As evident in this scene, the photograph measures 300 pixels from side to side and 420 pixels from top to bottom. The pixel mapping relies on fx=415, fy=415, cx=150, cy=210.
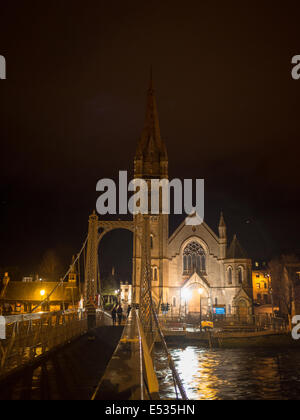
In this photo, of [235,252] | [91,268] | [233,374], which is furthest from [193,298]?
[233,374]

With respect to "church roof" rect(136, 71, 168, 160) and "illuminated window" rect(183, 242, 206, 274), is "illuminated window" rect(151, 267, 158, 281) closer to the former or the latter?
"illuminated window" rect(183, 242, 206, 274)

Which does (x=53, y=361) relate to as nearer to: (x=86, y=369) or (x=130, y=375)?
(x=86, y=369)

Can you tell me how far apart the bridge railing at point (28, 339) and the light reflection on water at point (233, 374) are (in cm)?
468

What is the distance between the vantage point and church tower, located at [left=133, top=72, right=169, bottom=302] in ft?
183

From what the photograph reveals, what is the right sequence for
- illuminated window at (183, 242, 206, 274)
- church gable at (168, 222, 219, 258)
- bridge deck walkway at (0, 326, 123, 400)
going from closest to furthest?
1. bridge deck walkway at (0, 326, 123, 400)
2. illuminated window at (183, 242, 206, 274)
3. church gable at (168, 222, 219, 258)

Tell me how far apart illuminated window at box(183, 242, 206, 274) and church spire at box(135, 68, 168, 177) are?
11.9 m

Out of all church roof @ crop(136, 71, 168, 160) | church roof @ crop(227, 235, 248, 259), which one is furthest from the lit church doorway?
church roof @ crop(136, 71, 168, 160)

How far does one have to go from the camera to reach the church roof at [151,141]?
6391 centimetres

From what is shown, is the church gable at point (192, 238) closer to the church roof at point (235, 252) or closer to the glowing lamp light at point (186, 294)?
the church roof at point (235, 252)

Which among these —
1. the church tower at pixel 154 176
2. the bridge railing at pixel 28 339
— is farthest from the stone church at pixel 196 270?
the bridge railing at pixel 28 339

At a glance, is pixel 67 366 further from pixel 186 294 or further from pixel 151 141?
pixel 151 141

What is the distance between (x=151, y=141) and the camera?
214 ft

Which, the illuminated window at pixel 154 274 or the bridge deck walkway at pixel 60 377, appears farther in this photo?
the illuminated window at pixel 154 274
